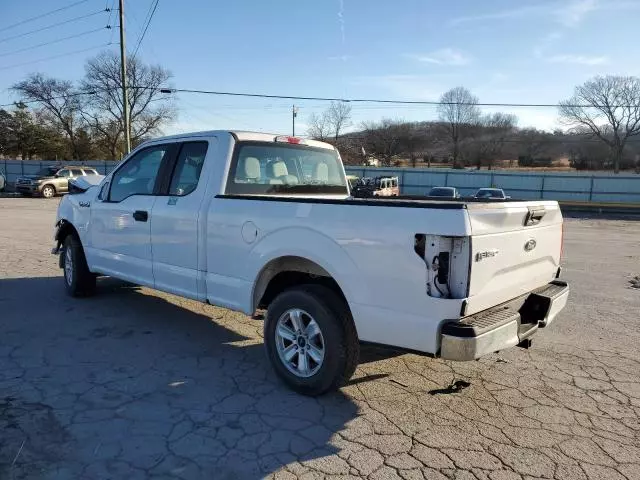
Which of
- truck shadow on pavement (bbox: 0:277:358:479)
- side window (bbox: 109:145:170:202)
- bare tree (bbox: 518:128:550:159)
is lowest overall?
truck shadow on pavement (bbox: 0:277:358:479)

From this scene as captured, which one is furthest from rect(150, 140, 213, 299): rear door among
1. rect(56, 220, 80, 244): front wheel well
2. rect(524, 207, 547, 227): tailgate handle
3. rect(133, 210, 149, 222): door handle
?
rect(524, 207, 547, 227): tailgate handle

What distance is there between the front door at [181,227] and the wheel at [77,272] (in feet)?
6.09

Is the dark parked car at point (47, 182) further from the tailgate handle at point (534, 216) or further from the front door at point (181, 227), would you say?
the tailgate handle at point (534, 216)

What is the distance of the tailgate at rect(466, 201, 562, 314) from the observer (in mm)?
3109

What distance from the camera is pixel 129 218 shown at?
213 inches

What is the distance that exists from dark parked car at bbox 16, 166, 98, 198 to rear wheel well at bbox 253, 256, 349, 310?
98.8ft

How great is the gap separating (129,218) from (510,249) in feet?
12.7

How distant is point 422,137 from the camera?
88062 millimetres

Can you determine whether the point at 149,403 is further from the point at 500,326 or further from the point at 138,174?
the point at 138,174

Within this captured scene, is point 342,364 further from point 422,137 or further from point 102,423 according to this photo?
point 422,137

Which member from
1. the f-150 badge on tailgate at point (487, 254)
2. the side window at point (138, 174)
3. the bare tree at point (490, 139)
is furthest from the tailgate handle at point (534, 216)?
the bare tree at point (490, 139)

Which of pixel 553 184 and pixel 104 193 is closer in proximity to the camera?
pixel 104 193

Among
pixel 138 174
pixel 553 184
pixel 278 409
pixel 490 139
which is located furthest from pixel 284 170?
pixel 490 139

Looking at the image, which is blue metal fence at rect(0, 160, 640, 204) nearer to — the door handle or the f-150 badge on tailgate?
the door handle
